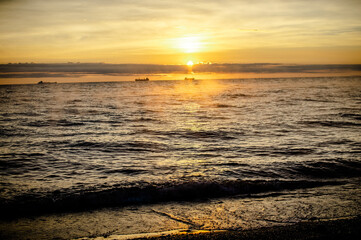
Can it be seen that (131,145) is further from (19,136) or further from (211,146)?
(19,136)

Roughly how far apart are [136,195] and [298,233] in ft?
10.8

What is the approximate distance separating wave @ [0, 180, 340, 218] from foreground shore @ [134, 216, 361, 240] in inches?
70.8

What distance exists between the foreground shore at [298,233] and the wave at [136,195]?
180 centimetres

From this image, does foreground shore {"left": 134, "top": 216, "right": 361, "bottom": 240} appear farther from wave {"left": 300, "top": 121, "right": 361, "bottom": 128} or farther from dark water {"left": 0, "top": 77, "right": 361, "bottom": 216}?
wave {"left": 300, "top": 121, "right": 361, "bottom": 128}

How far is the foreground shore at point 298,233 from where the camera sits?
3.68m

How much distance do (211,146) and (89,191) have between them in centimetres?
555

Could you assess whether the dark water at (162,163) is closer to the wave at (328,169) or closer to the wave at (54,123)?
the wave at (328,169)

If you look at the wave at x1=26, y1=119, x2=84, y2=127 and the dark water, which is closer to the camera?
the dark water

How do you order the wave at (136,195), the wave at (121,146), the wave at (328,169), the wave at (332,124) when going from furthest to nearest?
the wave at (332,124) < the wave at (121,146) < the wave at (328,169) < the wave at (136,195)

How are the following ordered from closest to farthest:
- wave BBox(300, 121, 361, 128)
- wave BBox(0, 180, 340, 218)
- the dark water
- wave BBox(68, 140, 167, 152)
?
wave BBox(0, 180, 340, 218)
the dark water
wave BBox(68, 140, 167, 152)
wave BBox(300, 121, 361, 128)

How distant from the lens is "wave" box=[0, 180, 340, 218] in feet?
17.4

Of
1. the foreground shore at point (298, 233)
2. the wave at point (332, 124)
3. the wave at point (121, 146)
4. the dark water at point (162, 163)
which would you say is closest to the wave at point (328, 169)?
the dark water at point (162, 163)

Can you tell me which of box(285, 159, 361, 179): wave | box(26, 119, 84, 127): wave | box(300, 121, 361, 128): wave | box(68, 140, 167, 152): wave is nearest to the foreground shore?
box(285, 159, 361, 179): wave

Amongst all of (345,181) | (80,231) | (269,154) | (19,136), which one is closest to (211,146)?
(269,154)
